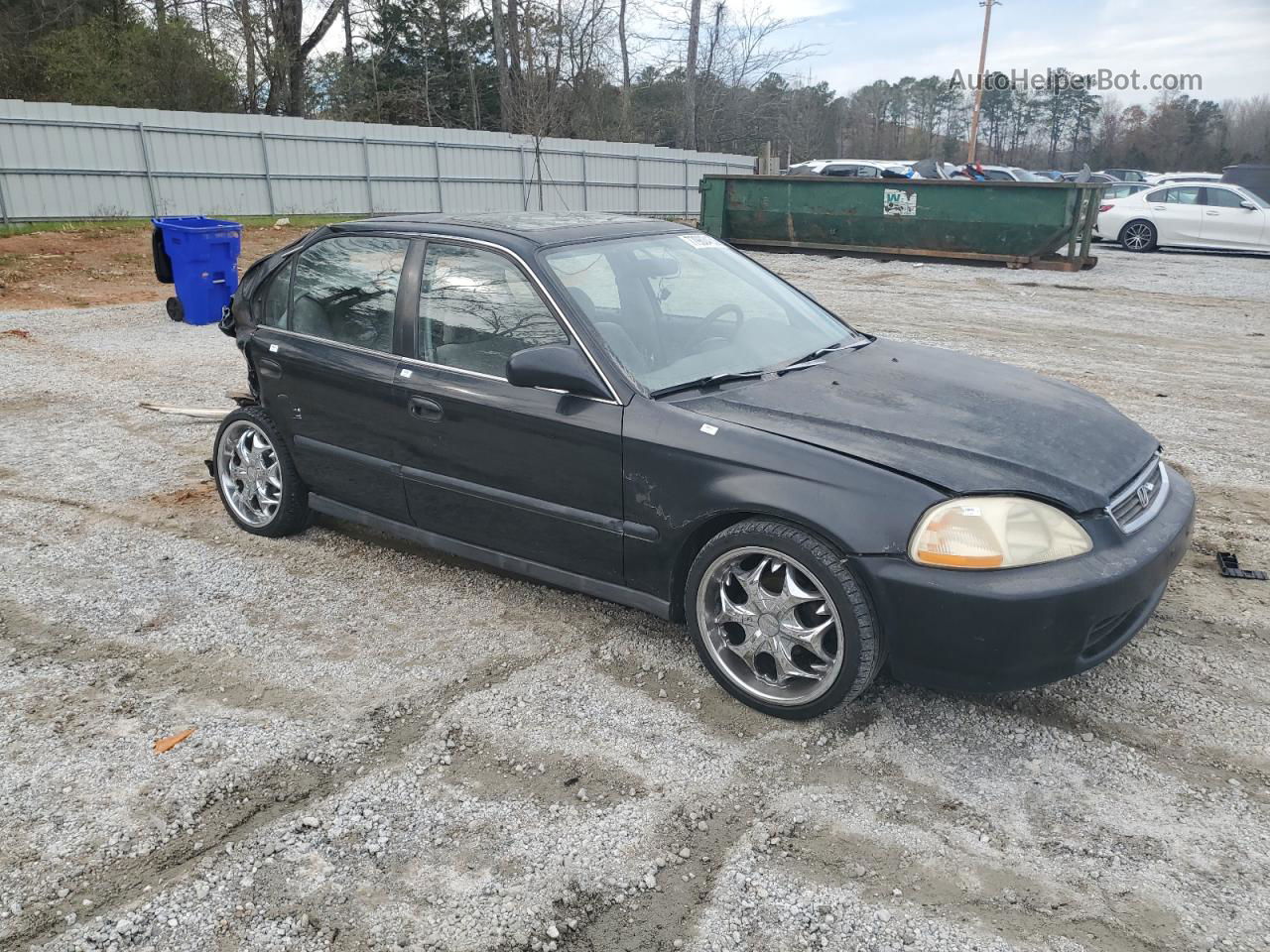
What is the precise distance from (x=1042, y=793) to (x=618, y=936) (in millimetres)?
1381

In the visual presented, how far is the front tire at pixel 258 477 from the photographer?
479 centimetres

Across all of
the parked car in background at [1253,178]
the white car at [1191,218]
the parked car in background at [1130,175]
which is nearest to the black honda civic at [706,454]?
the white car at [1191,218]

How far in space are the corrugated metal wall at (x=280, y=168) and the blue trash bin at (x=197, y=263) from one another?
6.47m

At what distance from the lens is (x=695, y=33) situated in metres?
38.2

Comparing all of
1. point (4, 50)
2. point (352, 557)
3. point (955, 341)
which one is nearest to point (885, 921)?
point (352, 557)

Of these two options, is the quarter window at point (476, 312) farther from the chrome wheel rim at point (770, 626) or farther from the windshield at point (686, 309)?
the chrome wheel rim at point (770, 626)

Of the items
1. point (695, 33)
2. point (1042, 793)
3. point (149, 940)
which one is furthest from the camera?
point (695, 33)

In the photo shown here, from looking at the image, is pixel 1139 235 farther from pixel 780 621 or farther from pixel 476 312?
pixel 780 621

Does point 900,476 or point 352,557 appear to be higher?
point 900,476

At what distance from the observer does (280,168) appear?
2303 cm

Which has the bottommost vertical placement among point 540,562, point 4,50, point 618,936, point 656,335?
point 618,936

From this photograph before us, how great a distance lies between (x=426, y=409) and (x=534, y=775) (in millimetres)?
1639

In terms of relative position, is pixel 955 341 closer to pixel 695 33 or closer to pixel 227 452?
pixel 227 452

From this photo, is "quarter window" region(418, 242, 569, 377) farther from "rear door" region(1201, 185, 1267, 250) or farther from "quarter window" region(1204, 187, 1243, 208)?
"quarter window" region(1204, 187, 1243, 208)
